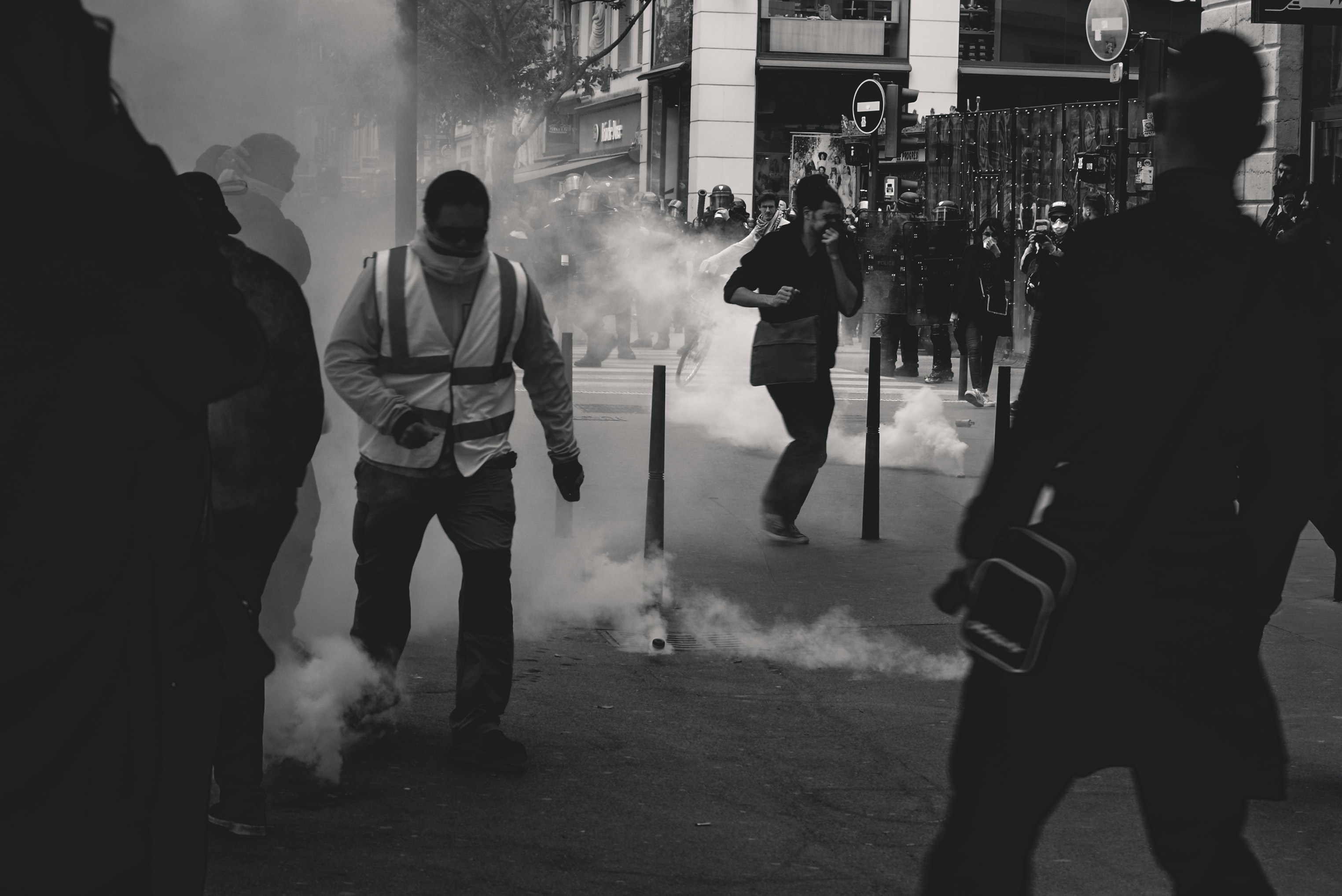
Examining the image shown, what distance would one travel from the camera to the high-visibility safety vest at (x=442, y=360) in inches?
192

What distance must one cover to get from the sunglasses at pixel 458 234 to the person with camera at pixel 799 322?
4.10 m

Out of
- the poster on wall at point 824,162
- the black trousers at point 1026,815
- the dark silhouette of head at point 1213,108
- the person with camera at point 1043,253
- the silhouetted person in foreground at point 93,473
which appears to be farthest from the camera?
the poster on wall at point 824,162

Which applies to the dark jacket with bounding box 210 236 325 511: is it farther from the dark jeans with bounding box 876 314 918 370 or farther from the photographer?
the dark jeans with bounding box 876 314 918 370

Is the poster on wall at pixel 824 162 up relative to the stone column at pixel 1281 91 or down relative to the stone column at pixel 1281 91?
up

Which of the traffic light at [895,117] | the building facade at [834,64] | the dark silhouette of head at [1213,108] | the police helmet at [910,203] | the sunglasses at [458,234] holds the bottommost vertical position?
the sunglasses at [458,234]

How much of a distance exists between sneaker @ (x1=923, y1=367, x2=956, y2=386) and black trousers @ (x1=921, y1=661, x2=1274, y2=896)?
52.6 ft

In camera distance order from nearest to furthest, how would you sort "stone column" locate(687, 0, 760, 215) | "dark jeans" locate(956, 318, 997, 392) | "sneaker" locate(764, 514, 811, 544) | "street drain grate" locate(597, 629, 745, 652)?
"street drain grate" locate(597, 629, 745, 652) < "sneaker" locate(764, 514, 811, 544) < "dark jeans" locate(956, 318, 997, 392) < "stone column" locate(687, 0, 760, 215)

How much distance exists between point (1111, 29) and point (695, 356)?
4955 millimetres

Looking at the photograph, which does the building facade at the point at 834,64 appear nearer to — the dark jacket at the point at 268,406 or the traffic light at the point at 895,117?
the traffic light at the point at 895,117

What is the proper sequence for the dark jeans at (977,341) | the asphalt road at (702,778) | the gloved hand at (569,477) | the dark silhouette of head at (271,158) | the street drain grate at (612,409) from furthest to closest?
1. the dark jeans at (977,341)
2. the street drain grate at (612,409)
3. the dark silhouette of head at (271,158)
4. the gloved hand at (569,477)
5. the asphalt road at (702,778)

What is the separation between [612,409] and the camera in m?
15.0

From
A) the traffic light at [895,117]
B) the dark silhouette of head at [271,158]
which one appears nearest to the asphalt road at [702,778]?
the dark silhouette of head at [271,158]

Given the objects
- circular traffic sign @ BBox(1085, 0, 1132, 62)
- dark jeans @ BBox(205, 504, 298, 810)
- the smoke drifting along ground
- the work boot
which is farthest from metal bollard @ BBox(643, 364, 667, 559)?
circular traffic sign @ BBox(1085, 0, 1132, 62)

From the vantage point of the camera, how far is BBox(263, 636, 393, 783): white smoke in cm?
472
